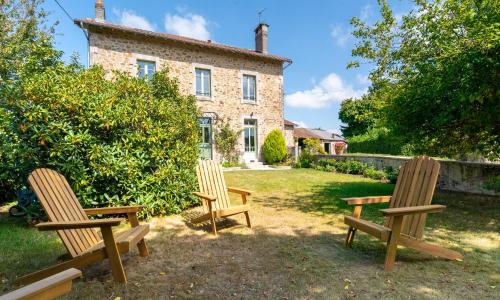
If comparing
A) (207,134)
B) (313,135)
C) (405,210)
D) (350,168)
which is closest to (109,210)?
(405,210)

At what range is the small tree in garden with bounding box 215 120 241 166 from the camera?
13441 millimetres

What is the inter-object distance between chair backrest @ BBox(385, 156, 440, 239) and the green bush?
3.53m

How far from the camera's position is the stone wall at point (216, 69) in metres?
11.4

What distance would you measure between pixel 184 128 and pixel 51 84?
2210mm

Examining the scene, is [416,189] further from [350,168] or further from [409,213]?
[350,168]

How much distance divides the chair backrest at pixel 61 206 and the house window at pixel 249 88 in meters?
12.1

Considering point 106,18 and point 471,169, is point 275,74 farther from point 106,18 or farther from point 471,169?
point 471,169

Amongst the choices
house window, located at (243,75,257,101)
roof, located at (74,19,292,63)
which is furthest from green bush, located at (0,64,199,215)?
house window, located at (243,75,257,101)

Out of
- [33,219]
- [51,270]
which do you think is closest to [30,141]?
[33,219]

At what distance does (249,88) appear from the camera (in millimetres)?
14562

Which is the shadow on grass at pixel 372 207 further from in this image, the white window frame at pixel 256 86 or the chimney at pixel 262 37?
the chimney at pixel 262 37

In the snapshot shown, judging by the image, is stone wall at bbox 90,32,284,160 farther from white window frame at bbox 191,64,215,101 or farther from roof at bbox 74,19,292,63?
roof at bbox 74,19,292,63

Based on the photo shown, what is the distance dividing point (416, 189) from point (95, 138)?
4485 millimetres

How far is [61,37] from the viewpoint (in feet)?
41.5
